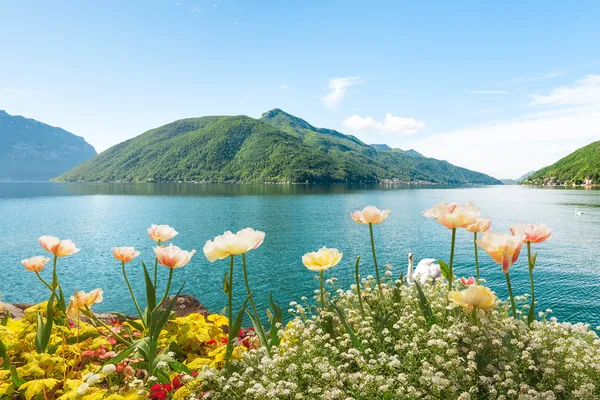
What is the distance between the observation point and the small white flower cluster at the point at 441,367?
3.67m

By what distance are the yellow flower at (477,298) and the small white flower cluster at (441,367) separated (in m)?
0.27

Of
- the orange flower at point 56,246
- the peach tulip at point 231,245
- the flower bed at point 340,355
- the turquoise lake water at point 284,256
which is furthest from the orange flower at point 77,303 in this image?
the turquoise lake water at point 284,256

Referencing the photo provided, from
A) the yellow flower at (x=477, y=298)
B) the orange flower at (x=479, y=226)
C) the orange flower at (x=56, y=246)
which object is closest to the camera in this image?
the yellow flower at (x=477, y=298)

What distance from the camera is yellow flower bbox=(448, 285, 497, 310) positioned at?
3.95m

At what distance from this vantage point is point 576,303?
64.9 ft

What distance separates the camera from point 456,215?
4586 mm

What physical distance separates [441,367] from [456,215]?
1854 millimetres

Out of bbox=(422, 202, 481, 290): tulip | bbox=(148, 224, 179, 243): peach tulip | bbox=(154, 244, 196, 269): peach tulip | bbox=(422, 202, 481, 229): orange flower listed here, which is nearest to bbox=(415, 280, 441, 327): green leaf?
bbox=(422, 202, 481, 290): tulip

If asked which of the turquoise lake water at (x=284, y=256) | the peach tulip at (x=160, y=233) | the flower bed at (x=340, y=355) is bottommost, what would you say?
the turquoise lake water at (x=284, y=256)

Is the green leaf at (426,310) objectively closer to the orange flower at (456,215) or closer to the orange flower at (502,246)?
the orange flower at (456,215)

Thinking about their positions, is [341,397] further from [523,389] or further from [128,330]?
[128,330]

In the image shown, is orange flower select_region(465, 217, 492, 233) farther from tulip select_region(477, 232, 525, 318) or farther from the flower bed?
tulip select_region(477, 232, 525, 318)

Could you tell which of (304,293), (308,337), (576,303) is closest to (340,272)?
(304,293)

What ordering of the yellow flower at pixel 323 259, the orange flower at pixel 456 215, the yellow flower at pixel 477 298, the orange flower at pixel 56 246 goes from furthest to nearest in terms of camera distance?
1. the orange flower at pixel 56 246
2. the yellow flower at pixel 323 259
3. the orange flower at pixel 456 215
4. the yellow flower at pixel 477 298
